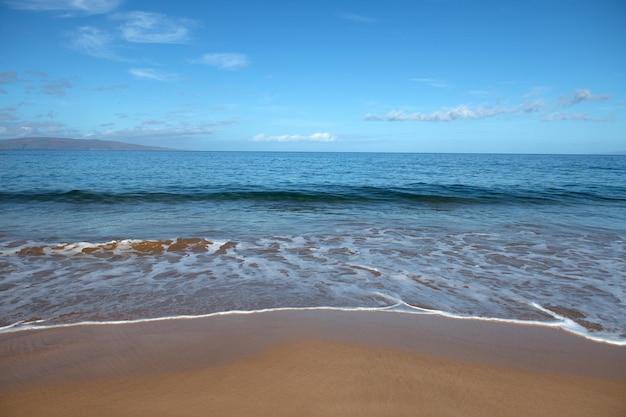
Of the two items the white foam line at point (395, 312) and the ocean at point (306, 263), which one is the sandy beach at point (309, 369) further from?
the ocean at point (306, 263)

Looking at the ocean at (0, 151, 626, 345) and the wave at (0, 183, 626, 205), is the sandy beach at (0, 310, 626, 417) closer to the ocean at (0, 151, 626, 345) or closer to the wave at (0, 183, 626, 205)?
the ocean at (0, 151, 626, 345)

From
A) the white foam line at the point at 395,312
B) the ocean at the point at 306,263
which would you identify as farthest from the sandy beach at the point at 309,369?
the ocean at the point at 306,263

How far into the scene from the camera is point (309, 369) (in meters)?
3.27

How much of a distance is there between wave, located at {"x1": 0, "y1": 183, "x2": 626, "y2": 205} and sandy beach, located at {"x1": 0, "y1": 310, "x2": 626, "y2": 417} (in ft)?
43.2

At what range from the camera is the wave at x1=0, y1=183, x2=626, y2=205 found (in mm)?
16391

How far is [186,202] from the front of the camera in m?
16.4

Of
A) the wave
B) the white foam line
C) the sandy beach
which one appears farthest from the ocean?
the wave

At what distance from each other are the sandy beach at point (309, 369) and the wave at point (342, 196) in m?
13.2

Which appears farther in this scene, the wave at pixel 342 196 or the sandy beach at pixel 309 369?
the wave at pixel 342 196

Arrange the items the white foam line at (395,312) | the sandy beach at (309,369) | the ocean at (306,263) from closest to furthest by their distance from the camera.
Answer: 1. the sandy beach at (309,369)
2. the white foam line at (395,312)
3. the ocean at (306,263)

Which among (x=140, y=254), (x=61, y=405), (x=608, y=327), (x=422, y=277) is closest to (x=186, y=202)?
(x=140, y=254)

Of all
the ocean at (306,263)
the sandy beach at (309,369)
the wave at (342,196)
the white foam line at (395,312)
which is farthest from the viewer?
the wave at (342,196)

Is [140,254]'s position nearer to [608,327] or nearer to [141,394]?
[141,394]

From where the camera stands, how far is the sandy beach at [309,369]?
276cm
